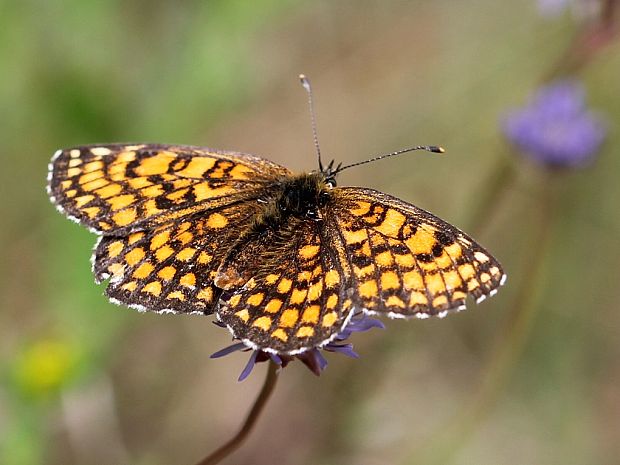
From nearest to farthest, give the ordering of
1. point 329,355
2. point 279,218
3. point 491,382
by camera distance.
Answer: point 279,218
point 491,382
point 329,355

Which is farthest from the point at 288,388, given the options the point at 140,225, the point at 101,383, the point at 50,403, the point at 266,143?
the point at 140,225

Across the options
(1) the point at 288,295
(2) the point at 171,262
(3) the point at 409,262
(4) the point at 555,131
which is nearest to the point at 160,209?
(2) the point at 171,262

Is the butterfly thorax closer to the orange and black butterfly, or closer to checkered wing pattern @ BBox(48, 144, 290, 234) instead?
the orange and black butterfly

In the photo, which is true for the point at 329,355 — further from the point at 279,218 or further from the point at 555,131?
the point at 279,218

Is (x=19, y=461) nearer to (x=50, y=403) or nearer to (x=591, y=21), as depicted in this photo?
(x=50, y=403)

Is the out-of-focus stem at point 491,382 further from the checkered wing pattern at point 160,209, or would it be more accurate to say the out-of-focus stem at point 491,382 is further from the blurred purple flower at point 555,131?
the checkered wing pattern at point 160,209

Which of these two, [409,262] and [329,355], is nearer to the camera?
[409,262]

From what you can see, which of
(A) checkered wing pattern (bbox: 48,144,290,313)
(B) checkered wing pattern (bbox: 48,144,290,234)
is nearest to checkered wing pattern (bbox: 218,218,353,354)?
(A) checkered wing pattern (bbox: 48,144,290,313)
